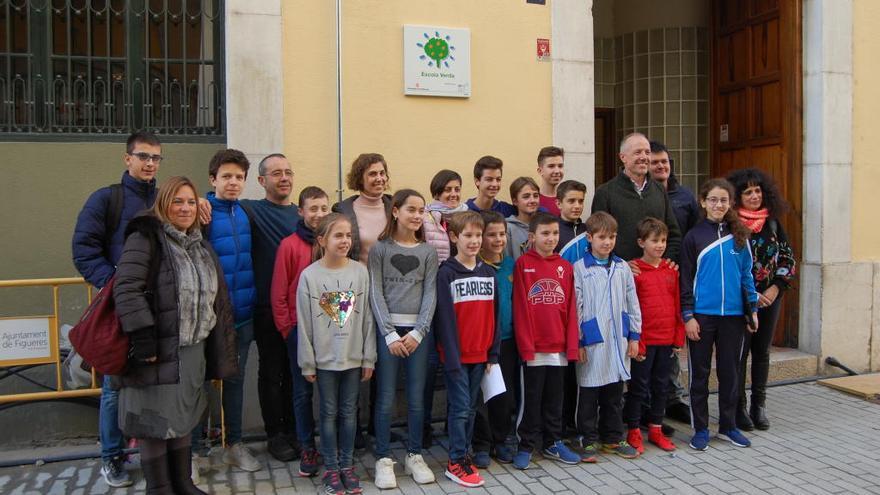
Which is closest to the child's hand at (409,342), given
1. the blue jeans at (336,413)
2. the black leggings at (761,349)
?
the blue jeans at (336,413)

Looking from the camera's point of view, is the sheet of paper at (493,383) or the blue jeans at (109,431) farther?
the sheet of paper at (493,383)

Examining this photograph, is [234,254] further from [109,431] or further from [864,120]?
[864,120]

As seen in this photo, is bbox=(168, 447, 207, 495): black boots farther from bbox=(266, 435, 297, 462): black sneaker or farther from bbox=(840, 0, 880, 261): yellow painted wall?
bbox=(840, 0, 880, 261): yellow painted wall

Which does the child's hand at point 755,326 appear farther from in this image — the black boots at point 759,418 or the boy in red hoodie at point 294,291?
the boy in red hoodie at point 294,291

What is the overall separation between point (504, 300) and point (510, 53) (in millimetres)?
2331

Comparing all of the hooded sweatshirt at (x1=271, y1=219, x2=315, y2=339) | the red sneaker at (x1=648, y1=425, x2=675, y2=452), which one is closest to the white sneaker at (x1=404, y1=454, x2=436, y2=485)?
A: the hooded sweatshirt at (x1=271, y1=219, x2=315, y2=339)

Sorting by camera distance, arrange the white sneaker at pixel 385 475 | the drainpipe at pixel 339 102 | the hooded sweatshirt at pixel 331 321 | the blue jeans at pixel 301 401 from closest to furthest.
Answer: the hooded sweatshirt at pixel 331 321 < the white sneaker at pixel 385 475 < the blue jeans at pixel 301 401 < the drainpipe at pixel 339 102

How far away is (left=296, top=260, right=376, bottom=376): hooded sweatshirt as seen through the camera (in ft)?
13.7

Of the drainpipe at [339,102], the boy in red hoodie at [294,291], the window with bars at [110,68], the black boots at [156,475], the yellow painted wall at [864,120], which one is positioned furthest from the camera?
the yellow painted wall at [864,120]

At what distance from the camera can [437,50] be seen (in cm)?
578

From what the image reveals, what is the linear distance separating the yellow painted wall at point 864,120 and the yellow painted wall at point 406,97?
3.12 metres

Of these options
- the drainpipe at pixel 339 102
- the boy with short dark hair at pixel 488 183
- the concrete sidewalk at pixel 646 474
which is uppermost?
the drainpipe at pixel 339 102

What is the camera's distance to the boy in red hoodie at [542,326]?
4582mm

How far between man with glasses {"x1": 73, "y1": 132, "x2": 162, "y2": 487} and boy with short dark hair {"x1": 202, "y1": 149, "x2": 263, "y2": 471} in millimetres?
397
